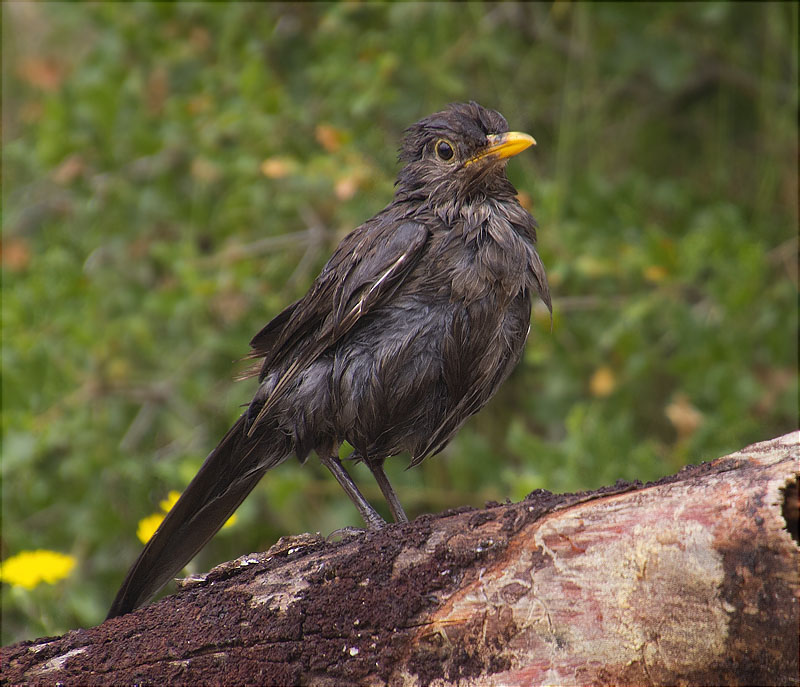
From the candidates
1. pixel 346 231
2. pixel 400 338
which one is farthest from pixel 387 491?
pixel 346 231

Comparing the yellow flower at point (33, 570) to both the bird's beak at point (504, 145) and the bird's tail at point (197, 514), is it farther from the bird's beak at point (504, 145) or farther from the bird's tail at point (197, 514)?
the bird's beak at point (504, 145)

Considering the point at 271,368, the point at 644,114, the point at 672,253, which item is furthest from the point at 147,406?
the point at 644,114

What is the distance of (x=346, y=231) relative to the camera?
5066mm

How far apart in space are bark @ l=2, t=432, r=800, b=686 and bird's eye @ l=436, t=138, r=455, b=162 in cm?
146

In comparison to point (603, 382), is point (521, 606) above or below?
above

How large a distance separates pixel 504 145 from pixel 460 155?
0.60ft

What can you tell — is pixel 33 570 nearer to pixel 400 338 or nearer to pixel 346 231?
pixel 400 338

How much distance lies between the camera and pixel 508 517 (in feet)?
7.70

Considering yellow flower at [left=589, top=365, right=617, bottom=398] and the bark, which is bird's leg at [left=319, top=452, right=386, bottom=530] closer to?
the bark

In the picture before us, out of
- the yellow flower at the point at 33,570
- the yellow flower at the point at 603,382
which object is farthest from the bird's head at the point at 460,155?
the yellow flower at the point at 33,570

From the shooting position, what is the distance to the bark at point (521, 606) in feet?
6.46

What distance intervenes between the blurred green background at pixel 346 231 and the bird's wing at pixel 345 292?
1131 mm

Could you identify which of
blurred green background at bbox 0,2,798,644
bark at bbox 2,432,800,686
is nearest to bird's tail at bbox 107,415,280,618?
bark at bbox 2,432,800,686

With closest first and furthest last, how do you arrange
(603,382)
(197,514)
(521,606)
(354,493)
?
(521,606) < (197,514) < (354,493) < (603,382)
